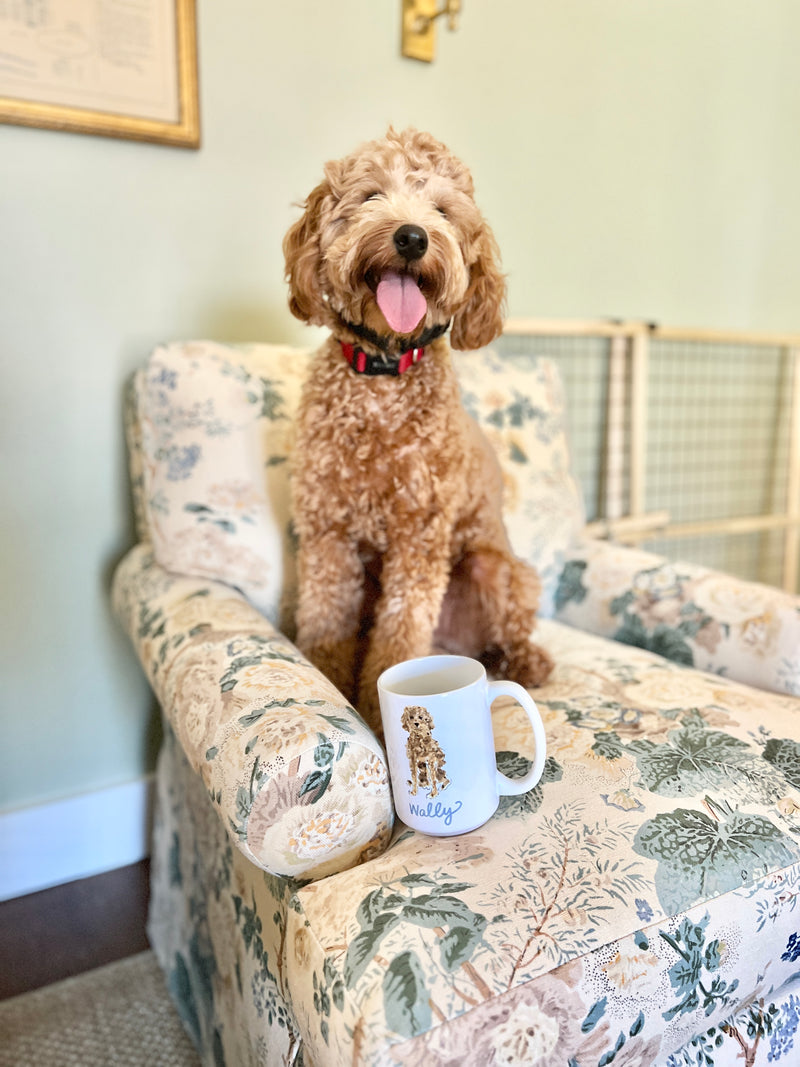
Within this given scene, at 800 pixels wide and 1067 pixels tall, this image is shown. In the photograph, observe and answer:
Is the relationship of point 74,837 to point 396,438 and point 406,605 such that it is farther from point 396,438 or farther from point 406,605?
point 396,438

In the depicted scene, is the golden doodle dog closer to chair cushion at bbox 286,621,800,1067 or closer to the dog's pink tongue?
the dog's pink tongue

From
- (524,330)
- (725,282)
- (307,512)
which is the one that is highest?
(725,282)

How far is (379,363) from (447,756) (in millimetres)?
564

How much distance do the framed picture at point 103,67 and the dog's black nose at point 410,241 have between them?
2.49ft

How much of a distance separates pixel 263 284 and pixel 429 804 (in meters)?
1.17

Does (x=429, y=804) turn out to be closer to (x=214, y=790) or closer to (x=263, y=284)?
(x=214, y=790)

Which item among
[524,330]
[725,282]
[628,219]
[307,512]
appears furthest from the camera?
[725,282]

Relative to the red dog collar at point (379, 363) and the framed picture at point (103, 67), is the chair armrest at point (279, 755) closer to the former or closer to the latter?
the red dog collar at point (379, 363)

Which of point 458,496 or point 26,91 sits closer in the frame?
point 458,496

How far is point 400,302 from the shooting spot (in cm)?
88

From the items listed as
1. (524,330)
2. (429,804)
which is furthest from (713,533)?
(429,804)

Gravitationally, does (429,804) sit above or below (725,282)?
below

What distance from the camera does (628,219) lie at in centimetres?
199

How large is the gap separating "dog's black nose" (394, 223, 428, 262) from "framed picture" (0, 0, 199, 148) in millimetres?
759
